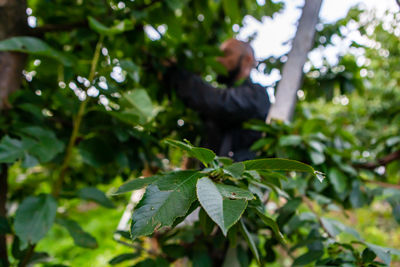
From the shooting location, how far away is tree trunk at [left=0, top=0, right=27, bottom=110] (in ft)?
2.67

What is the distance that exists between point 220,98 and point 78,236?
1.87ft

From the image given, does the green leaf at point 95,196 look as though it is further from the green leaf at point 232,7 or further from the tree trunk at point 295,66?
the green leaf at point 232,7

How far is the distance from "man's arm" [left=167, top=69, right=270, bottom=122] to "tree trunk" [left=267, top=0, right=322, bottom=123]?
7 centimetres

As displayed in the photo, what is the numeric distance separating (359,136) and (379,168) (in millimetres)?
2476

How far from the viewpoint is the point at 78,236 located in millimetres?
688

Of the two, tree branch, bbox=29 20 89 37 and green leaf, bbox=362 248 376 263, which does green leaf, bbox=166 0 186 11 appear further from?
green leaf, bbox=362 248 376 263

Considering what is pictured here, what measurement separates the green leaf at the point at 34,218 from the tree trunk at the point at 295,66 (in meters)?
0.64

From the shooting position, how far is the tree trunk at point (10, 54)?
81 cm

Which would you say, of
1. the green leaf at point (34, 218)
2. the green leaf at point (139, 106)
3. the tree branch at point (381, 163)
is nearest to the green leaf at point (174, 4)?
the green leaf at point (139, 106)

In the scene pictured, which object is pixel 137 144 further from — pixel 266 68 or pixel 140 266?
pixel 266 68

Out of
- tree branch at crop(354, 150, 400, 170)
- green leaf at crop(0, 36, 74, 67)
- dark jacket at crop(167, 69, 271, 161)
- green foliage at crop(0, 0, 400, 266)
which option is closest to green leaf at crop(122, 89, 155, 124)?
green foliage at crop(0, 0, 400, 266)

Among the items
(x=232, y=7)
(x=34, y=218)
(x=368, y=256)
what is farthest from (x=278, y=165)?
(x=232, y=7)

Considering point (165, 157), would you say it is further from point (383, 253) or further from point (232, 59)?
point (383, 253)

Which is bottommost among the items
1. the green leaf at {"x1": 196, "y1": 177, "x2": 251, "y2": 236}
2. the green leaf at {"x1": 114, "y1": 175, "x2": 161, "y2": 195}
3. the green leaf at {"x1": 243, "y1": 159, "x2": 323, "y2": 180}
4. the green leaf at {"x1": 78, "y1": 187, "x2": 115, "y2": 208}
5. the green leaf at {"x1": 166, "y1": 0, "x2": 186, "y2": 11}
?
the green leaf at {"x1": 78, "y1": 187, "x2": 115, "y2": 208}
